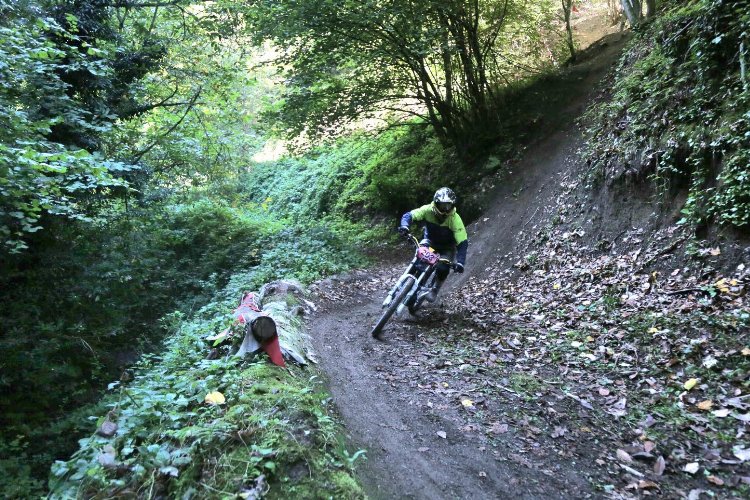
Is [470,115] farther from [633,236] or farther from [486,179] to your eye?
[633,236]

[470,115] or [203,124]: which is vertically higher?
[203,124]

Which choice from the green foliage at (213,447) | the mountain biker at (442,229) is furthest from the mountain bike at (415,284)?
the green foliage at (213,447)

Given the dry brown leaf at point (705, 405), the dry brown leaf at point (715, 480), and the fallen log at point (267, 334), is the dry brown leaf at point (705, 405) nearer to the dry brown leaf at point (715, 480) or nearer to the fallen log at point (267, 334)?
the dry brown leaf at point (715, 480)

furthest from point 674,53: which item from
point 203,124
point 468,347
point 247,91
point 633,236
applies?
point 247,91

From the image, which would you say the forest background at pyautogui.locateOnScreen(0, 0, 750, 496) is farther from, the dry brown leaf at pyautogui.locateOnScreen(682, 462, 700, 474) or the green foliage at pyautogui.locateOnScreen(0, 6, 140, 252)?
the dry brown leaf at pyautogui.locateOnScreen(682, 462, 700, 474)

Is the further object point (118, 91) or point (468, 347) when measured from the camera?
point (118, 91)

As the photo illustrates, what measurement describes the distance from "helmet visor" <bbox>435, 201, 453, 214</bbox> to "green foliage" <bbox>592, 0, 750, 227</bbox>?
3357 millimetres

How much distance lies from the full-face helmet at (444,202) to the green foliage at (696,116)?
332 centimetres

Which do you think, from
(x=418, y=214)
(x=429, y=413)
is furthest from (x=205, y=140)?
(x=429, y=413)

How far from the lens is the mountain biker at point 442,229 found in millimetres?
7586

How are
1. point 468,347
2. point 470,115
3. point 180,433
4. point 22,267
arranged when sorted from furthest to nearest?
point 470,115
point 22,267
point 468,347
point 180,433

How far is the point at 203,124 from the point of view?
1520 centimetres

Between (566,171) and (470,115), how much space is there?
18.0 feet

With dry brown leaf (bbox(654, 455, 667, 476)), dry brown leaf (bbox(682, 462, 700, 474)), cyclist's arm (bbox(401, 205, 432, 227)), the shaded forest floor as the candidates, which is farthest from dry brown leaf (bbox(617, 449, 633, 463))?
cyclist's arm (bbox(401, 205, 432, 227))
